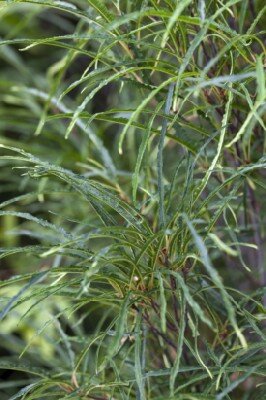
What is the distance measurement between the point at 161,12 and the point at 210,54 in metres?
0.23

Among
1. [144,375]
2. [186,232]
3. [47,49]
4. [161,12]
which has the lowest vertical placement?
[144,375]

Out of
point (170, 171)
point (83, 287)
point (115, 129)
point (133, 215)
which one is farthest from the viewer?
point (115, 129)


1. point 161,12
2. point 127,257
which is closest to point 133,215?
point 127,257

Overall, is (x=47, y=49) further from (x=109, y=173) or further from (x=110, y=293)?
(x=110, y=293)

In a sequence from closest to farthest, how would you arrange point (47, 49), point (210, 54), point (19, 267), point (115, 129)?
point (210, 54) < point (19, 267) < point (115, 129) < point (47, 49)

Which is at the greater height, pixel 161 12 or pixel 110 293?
pixel 161 12

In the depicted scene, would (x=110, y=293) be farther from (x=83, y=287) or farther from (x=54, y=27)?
(x=54, y=27)

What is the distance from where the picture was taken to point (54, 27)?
1677mm

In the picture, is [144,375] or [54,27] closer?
[144,375]

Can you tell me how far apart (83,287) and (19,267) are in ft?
2.70

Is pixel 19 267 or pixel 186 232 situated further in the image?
pixel 19 267

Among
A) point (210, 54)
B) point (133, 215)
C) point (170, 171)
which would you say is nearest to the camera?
point (133, 215)

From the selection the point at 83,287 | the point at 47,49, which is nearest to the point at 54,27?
the point at 47,49

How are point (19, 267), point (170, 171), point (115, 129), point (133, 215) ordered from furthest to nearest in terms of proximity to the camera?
point (115, 129) < point (19, 267) < point (170, 171) < point (133, 215)
